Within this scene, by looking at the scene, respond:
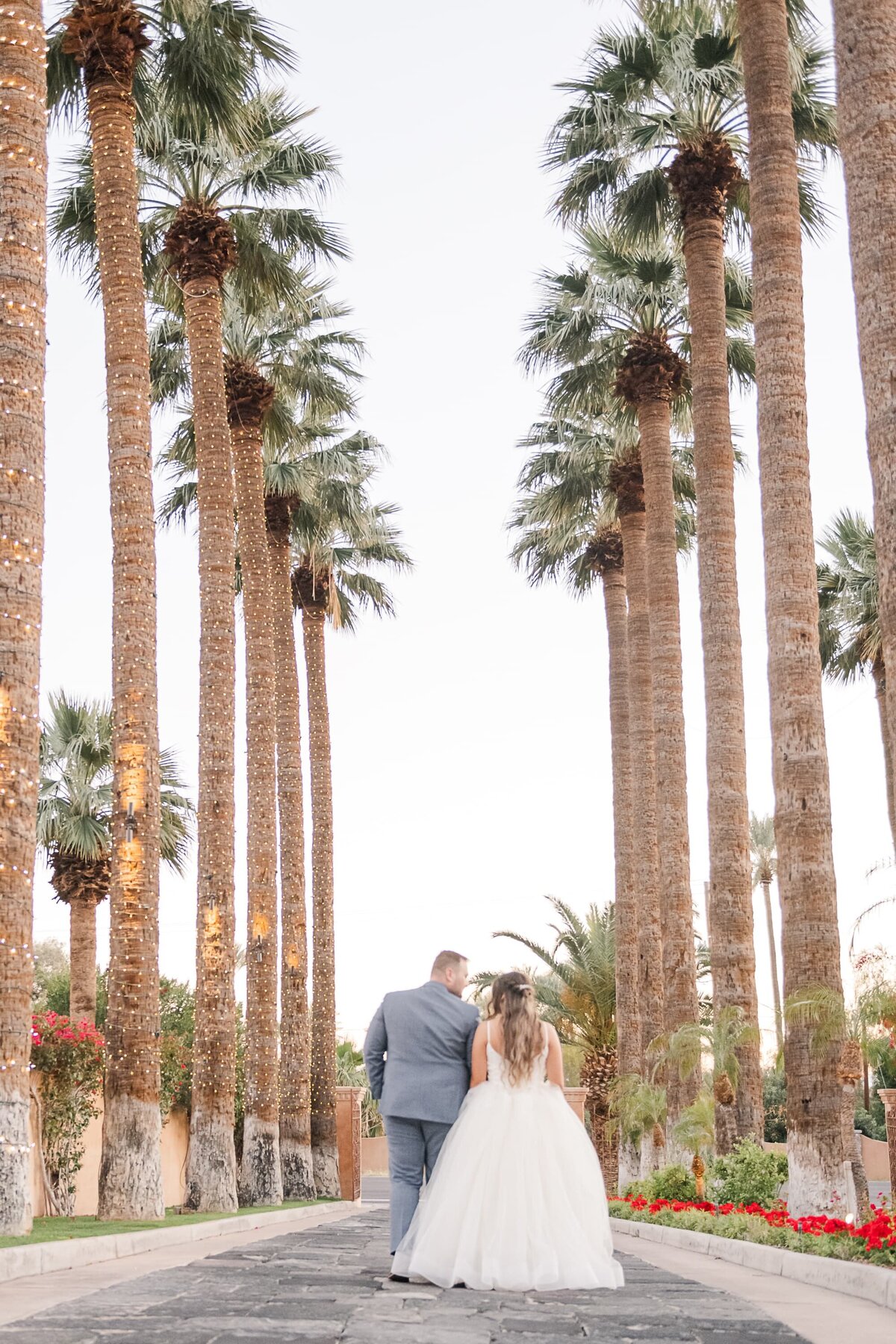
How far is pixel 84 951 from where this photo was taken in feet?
119

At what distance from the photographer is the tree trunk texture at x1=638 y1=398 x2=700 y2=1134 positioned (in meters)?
24.3

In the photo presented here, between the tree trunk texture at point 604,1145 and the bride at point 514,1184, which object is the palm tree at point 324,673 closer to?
the tree trunk texture at point 604,1145

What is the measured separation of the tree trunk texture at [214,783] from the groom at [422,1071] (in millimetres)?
12022

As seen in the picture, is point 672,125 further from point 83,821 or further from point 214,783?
point 83,821

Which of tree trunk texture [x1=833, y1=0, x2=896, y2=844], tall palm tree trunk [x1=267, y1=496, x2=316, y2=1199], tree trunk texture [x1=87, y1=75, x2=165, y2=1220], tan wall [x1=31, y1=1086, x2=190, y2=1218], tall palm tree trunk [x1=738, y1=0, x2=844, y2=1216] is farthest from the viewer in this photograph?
tall palm tree trunk [x1=267, y1=496, x2=316, y2=1199]

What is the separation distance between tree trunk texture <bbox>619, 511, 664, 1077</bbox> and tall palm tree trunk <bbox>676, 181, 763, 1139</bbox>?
7.17m

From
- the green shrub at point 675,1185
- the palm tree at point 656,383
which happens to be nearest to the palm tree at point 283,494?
the palm tree at point 656,383

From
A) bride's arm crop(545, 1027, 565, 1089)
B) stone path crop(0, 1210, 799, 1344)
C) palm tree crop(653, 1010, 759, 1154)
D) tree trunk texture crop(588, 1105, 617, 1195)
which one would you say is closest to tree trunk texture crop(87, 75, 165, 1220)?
stone path crop(0, 1210, 799, 1344)

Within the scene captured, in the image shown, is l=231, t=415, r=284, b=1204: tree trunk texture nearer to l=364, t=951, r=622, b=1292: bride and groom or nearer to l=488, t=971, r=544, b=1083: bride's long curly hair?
l=364, t=951, r=622, b=1292: bride and groom

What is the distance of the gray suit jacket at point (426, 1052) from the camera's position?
8.52 meters

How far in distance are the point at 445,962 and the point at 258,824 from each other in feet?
56.5

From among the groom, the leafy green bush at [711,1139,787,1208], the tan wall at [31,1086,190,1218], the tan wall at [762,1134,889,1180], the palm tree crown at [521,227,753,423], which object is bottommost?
the tan wall at [762,1134,889,1180]

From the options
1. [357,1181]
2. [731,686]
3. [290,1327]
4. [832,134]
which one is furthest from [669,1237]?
[357,1181]

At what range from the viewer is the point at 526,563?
38031 mm
